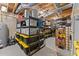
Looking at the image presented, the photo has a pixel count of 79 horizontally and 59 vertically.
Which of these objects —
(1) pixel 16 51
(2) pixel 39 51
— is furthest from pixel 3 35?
(2) pixel 39 51

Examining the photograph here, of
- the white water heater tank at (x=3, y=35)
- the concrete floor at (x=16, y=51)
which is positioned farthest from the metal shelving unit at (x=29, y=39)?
the white water heater tank at (x=3, y=35)

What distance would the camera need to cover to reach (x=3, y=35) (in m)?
2.05

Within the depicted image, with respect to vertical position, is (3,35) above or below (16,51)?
above

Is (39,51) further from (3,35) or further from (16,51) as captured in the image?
(3,35)

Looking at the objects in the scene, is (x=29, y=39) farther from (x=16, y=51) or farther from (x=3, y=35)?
(x=3, y=35)

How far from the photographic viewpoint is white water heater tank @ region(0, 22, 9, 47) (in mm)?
2031

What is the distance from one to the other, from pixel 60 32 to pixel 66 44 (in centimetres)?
20

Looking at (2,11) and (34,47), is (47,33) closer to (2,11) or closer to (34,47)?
(34,47)

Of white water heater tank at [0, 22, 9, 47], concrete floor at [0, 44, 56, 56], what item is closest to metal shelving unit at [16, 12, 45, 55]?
concrete floor at [0, 44, 56, 56]

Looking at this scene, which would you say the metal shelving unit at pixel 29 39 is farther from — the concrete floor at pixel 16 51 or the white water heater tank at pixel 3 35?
the white water heater tank at pixel 3 35

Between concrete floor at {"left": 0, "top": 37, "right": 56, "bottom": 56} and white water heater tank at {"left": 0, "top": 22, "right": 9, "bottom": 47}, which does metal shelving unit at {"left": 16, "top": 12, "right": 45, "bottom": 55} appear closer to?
concrete floor at {"left": 0, "top": 37, "right": 56, "bottom": 56}

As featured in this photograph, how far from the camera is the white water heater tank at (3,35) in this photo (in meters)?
2.03

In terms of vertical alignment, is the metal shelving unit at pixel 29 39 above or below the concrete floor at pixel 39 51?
above

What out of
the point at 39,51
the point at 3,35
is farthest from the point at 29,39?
the point at 3,35
